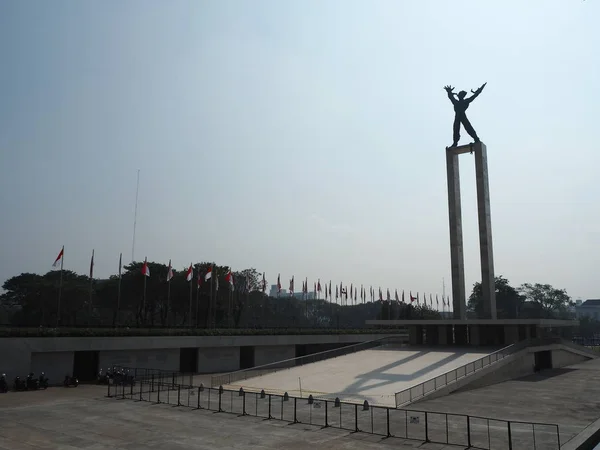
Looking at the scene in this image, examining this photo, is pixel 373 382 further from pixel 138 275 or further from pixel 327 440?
pixel 138 275

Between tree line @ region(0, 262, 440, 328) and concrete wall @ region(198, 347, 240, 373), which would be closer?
concrete wall @ region(198, 347, 240, 373)

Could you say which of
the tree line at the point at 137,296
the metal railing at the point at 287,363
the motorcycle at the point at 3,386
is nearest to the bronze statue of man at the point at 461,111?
the metal railing at the point at 287,363

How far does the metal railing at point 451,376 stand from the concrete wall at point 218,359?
24.4m

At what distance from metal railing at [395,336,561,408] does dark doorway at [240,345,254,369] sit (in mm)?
25292

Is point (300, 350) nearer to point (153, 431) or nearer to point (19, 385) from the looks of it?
point (19, 385)

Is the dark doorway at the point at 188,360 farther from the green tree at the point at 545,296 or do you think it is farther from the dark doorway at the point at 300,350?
the green tree at the point at 545,296

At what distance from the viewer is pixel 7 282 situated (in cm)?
9512

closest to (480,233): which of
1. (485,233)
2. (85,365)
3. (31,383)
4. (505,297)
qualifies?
(485,233)

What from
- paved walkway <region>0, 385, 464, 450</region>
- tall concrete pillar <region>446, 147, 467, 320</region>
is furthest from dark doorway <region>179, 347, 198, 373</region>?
tall concrete pillar <region>446, 147, 467, 320</region>

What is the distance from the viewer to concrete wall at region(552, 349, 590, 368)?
44.8 meters

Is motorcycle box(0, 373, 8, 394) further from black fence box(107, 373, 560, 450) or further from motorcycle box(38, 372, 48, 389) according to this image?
black fence box(107, 373, 560, 450)

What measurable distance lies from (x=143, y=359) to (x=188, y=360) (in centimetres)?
581

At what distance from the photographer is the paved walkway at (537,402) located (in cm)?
2122

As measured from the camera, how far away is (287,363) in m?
38.6
